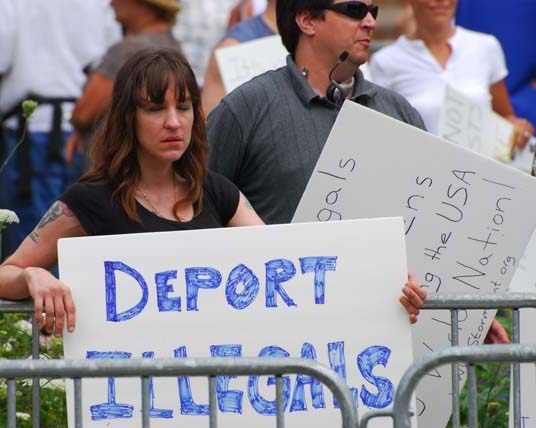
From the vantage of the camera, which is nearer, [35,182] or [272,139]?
[272,139]

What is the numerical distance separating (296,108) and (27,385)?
1.23 metres

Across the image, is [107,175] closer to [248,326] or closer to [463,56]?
[248,326]

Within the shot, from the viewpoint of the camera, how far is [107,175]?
5414 millimetres

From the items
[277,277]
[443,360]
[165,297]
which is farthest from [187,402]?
[443,360]

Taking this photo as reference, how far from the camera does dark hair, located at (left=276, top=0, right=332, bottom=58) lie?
6.21m

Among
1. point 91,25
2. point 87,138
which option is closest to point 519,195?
point 87,138

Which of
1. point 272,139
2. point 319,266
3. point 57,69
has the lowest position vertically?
point 319,266

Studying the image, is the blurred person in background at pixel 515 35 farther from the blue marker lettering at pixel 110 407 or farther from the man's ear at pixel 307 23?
the blue marker lettering at pixel 110 407

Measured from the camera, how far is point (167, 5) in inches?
368

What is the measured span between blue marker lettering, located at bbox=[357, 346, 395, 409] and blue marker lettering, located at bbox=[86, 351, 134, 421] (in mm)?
648

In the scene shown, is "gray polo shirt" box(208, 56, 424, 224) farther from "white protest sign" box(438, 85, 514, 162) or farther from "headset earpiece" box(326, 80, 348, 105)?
"white protest sign" box(438, 85, 514, 162)

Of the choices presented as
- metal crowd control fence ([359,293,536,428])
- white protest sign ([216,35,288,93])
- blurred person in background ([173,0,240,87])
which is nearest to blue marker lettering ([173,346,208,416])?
metal crowd control fence ([359,293,536,428])

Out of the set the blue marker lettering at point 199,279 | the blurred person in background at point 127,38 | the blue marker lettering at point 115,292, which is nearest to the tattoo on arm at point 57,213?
the blue marker lettering at point 115,292

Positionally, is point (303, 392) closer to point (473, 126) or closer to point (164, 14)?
point (473, 126)
